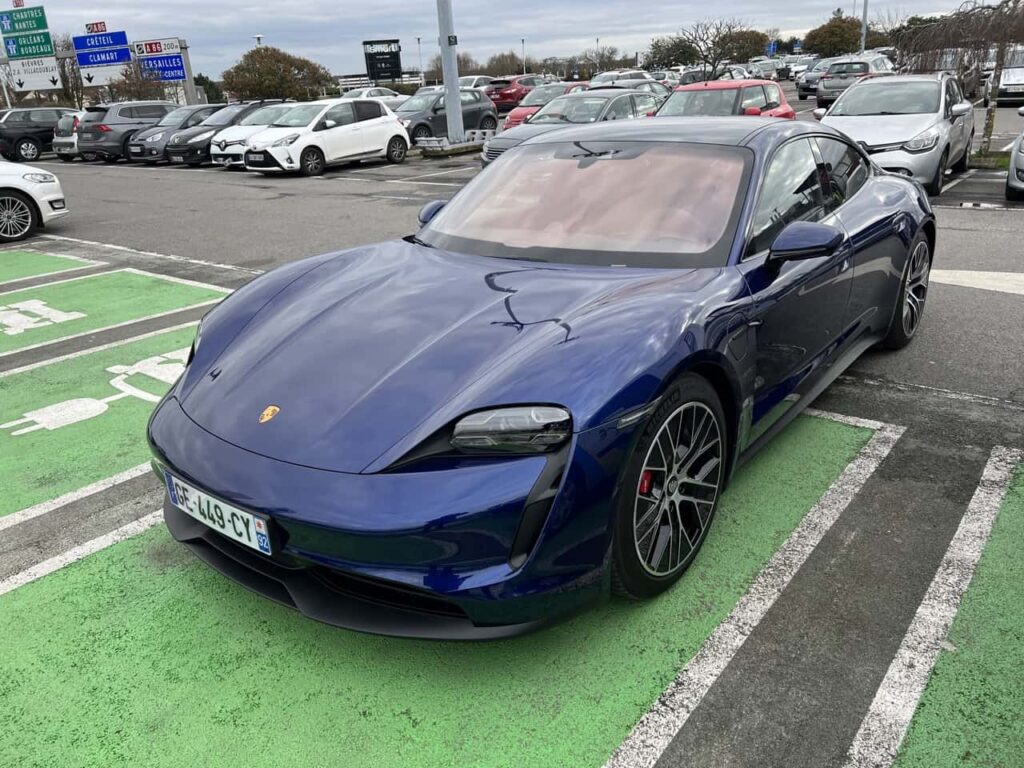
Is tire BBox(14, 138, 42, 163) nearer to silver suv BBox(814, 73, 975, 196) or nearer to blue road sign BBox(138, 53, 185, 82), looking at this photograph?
blue road sign BBox(138, 53, 185, 82)

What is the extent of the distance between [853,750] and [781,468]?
65.7 inches

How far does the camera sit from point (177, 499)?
8.51ft

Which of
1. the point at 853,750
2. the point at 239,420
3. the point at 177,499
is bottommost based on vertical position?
the point at 853,750

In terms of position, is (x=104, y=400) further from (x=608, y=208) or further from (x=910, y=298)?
(x=910, y=298)

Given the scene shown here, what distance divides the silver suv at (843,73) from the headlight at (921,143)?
660 inches

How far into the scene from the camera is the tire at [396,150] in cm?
1911

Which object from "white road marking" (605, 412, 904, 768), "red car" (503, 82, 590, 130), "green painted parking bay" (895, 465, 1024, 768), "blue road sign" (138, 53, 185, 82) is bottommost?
"green painted parking bay" (895, 465, 1024, 768)

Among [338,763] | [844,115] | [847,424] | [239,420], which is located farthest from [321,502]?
[844,115]

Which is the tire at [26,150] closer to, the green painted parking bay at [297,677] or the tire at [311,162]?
the tire at [311,162]

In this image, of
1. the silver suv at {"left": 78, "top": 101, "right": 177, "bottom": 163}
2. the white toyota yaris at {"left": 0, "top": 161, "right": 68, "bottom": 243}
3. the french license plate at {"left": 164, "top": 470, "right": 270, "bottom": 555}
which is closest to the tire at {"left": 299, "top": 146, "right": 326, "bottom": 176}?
the white toyota yaris at {"left": 0, "top": 161, "right": 68, "bottom": 243}

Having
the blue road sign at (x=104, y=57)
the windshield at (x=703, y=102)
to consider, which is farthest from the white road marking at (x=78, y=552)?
the blue road sign at (x=104, y=57)

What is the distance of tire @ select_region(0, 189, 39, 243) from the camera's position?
10.6 m

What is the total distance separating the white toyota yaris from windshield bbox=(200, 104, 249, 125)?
1174 cm

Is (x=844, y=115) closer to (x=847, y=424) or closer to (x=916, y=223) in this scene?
(x=916, y=223)
